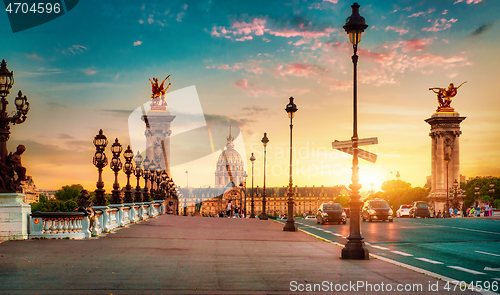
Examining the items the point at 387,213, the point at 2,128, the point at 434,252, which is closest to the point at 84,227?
the point at 2,128

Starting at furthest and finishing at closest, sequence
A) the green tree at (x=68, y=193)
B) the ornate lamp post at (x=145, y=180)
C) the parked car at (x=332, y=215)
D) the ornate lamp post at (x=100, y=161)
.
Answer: the green tree at (x=68, y=193) → the ornate lamp post at (x=145, y=180) → the parked car at (x=332, y=215) → the ornate lamp post at (x=100, y=161)

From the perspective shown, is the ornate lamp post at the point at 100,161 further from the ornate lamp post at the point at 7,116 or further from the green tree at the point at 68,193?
the green tree at the point at 68,193

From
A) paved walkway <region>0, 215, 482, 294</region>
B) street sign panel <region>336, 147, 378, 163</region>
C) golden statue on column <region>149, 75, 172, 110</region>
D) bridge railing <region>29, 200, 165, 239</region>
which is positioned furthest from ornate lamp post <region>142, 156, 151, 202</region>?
golden statue on column <region>149, 75, 172, 110</region>

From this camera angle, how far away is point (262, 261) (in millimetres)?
12562

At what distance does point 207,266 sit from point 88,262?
2.84m

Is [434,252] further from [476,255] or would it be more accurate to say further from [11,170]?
[11,170]

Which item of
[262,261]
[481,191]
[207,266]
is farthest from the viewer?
[481,191]

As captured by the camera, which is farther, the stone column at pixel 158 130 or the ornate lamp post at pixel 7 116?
the stone column at pixel 158 130

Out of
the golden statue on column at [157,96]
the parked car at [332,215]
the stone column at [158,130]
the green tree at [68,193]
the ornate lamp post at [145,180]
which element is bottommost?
the green tree at [68,193]

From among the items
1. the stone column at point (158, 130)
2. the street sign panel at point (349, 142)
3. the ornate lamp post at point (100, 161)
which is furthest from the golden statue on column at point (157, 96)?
the street sign panel at point (349, 142)

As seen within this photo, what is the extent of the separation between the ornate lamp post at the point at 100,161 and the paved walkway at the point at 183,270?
5.63 metres

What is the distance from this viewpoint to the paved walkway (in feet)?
28.5

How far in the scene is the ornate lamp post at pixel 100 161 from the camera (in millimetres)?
21641

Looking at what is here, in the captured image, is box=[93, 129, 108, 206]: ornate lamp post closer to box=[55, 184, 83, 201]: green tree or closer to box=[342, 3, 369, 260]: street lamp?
box=[342, 3, 369, 260]: street lamp
